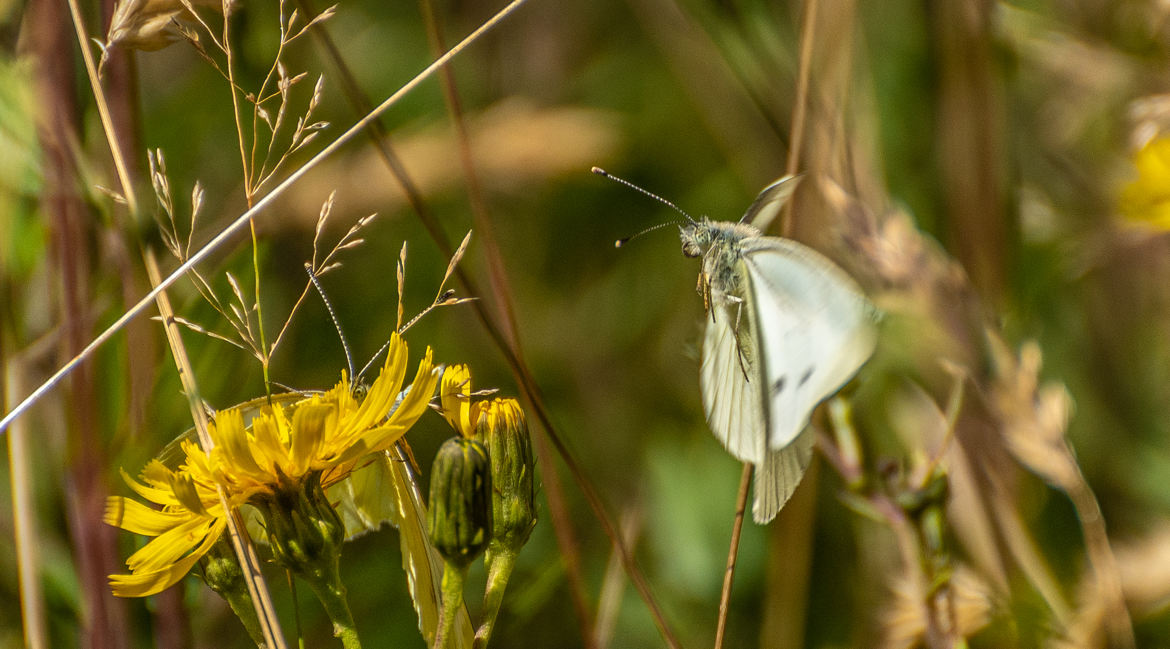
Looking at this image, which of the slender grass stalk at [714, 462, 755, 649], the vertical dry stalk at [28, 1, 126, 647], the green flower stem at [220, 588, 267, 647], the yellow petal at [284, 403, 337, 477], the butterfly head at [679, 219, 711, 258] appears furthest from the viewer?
the butterfly head at [679, 219, 711, 258]

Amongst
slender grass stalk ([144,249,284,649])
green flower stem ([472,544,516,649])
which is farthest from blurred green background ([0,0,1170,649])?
green flower stem ([472,544,516,649])

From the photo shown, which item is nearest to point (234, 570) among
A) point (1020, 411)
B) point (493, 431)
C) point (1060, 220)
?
point (493, 431)

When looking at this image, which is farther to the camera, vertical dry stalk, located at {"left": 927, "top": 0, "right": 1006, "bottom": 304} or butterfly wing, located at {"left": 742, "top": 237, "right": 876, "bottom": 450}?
vertical dry stalk, located at {"left": 927, "top": 0, "right": 1006, "bottom": 304}

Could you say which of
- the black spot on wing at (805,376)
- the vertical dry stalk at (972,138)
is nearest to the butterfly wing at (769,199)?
the black spot on wing at (805,376)

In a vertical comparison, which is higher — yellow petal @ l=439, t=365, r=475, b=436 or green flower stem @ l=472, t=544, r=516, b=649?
yellow petal @ l=439, t=365, r=475, b=436

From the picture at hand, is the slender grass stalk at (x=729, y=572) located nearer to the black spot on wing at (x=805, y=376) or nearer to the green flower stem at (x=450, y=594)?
the black spot on wing at (x=805, y=376)

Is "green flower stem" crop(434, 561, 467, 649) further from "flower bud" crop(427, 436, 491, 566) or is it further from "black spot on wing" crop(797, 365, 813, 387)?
"black spot on wing" crop(797, 365, 813, 387)

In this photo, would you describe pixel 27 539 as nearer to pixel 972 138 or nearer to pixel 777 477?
pixel 777 477
